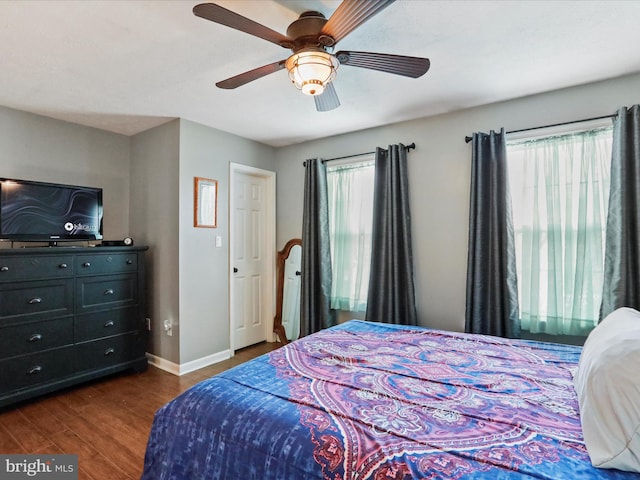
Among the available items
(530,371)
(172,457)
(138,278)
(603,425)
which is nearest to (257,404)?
(172,457)

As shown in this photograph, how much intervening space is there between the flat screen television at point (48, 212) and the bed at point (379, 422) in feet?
7.63

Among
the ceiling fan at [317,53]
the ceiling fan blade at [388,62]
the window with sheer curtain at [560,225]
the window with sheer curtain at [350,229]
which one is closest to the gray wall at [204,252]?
the window with sheer curtain at [350,229]

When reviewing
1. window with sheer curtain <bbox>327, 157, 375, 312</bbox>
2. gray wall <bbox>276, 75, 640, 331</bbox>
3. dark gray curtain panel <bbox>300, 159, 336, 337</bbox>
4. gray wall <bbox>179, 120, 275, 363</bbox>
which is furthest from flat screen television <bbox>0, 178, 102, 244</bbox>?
gray wall <bbox>276, 75, 640, 331</bbox>

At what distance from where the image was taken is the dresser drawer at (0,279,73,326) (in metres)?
2.51

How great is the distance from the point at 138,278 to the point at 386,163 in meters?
2.65

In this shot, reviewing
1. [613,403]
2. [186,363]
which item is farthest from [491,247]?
[186,363]

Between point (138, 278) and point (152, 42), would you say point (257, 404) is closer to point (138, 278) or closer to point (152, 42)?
point (152, 42)

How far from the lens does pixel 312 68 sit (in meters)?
1.68

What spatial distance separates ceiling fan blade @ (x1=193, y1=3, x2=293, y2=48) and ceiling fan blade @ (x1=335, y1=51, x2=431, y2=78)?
0.34 meters

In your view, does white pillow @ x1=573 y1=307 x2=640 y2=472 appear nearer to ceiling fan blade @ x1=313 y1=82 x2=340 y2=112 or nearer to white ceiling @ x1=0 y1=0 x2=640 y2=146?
white ceiling @ x1=0 y1=0 x2=640 y2=146

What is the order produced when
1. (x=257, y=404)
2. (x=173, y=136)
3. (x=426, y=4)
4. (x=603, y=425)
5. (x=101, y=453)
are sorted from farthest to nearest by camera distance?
(x=173, y=136) < (x=101, y=453) < (x=426, y=4) < (x=257, y=404) < (x=603, y=425)

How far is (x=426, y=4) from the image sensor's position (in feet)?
5.53

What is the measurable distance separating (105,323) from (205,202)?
4.63 feet

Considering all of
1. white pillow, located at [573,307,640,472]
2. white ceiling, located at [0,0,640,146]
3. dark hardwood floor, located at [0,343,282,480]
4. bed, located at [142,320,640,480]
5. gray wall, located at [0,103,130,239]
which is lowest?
dark hardwood floor, located at [0,343,282,480]
